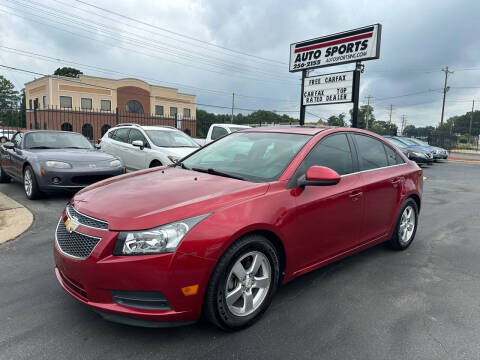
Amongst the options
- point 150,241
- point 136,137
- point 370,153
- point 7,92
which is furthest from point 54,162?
point 7,92

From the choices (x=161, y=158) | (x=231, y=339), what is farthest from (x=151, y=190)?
(x=161, y=158)

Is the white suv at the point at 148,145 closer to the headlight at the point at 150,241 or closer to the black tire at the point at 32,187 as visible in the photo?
the black tire at the point at 32,187

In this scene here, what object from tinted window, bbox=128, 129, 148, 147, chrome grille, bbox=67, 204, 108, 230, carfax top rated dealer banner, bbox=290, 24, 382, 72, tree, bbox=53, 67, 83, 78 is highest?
tree, bbox=53, 67, 83, 78

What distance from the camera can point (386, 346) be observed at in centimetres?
251

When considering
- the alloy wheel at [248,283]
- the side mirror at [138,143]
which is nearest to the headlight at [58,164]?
the side mirror at [138,143]

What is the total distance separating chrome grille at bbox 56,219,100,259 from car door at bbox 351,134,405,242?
2.64 meters

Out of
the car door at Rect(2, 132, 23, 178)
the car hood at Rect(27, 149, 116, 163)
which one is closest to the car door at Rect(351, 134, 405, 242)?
the car hood at Rect(27, 149, 116, 163)

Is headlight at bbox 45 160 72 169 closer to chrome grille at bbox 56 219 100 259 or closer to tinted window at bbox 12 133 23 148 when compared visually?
tinted window at bbox 12 133 23 148

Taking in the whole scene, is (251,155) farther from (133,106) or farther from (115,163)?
(133,106)

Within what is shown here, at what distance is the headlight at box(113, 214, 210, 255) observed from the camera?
227 cm

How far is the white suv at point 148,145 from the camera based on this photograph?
848 cm

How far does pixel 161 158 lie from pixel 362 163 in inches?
219

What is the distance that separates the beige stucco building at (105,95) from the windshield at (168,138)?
121ft

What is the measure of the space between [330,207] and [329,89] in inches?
417
